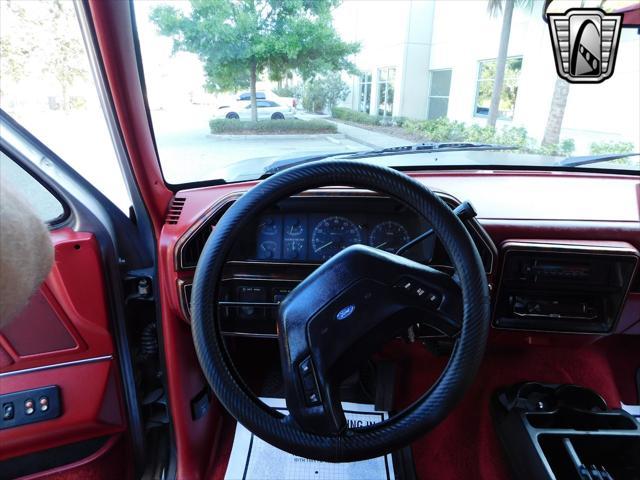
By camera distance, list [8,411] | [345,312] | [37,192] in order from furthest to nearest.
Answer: [8,411], [37,192], [345,312]

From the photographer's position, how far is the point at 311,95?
1.77m

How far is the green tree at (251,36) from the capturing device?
1398 millimetres

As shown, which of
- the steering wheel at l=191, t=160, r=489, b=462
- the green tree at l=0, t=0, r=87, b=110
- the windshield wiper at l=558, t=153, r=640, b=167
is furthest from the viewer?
the windshield wiper at l=558, t=153, r=640, b=167

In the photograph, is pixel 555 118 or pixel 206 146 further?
pixel 555 118

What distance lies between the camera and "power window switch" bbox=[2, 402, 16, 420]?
153 centimetres

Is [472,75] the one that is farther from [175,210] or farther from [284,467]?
[284,467]

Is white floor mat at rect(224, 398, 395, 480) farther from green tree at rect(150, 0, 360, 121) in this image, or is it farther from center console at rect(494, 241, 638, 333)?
green tree at rect(150, 0, 360, 121)

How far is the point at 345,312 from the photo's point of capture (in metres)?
1.05

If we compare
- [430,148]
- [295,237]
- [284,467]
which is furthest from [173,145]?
[284,467]

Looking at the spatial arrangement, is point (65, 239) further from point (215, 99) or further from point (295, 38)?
point (295, 38)

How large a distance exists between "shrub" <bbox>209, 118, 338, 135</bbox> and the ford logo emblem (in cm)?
94

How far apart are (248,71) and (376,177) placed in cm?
80

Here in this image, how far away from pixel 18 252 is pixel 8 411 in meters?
1.35

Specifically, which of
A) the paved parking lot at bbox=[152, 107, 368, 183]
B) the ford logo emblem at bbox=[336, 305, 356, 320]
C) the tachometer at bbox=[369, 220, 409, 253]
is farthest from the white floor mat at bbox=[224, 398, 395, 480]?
the paved parking lot at bbox=[152, 107, 368, 183]
